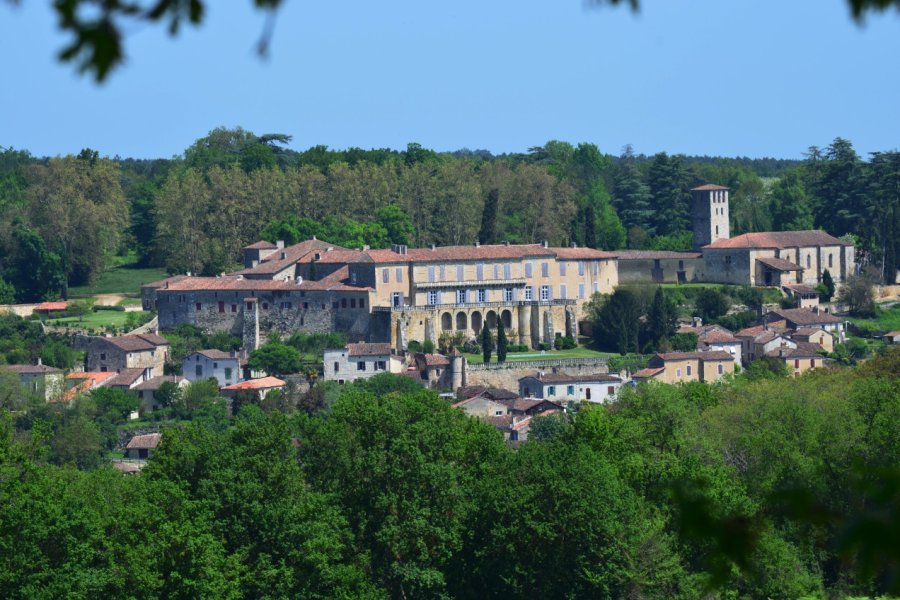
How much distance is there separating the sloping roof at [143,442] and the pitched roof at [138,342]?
7.01 metres

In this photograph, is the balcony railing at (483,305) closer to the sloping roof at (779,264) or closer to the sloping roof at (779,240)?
the sloping roof at (779,264)

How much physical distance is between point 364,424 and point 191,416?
2256cm

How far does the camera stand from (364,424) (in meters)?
34.2

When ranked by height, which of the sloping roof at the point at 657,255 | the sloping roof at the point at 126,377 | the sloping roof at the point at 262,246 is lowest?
the sloping roof at the point at 126,377

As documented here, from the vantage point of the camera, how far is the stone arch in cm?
6462

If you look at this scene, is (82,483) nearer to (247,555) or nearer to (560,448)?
(247,555)

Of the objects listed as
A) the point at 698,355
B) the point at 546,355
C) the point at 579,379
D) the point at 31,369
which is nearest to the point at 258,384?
the point at 31,369

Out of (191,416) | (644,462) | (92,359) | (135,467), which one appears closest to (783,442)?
(644,462)

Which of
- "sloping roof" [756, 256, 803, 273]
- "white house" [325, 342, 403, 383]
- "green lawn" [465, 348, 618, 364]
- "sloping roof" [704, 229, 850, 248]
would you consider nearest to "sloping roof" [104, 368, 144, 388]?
"white house" [325, 342, 403, 383]

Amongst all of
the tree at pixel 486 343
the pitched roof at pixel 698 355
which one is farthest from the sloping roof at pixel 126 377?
the pitched roof at pixel 698 355

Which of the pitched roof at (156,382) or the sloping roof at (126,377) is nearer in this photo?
the pitched roof at (156,382)

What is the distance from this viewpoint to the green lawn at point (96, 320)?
213 ft

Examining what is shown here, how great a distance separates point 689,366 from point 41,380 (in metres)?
22.0

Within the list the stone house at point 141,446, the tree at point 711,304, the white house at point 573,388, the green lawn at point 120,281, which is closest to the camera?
the stone house at point 141,446
